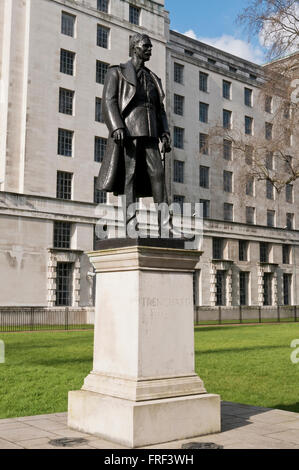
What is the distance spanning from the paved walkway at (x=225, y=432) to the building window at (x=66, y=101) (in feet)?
122

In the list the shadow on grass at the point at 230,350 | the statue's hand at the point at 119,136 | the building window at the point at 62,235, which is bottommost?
the shadow on grass at the point at 230,350

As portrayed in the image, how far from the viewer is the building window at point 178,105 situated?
5356cm

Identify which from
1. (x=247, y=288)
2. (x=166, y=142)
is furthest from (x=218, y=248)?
(x=166, y=142)

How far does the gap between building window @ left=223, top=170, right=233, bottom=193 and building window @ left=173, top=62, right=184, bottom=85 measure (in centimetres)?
1086

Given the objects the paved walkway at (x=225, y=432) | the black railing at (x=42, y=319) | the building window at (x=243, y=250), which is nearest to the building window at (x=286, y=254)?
the building window at (x=243, y=250)

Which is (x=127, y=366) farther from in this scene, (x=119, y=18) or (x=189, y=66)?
(x=189, y=66)

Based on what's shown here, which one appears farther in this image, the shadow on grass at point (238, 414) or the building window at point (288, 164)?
the building window at point (288, 164)

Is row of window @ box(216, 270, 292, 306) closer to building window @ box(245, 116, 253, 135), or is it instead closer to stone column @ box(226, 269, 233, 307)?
stone column @ box(226, 269, 233, 307)

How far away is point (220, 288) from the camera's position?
5325 centimetres

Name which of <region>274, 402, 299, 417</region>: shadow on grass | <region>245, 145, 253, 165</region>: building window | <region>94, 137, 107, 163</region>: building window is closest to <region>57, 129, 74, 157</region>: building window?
<region>94, 137, 107, 163</region>: building window

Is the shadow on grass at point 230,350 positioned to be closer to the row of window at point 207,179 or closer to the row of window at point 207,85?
the row of window at point 207,179

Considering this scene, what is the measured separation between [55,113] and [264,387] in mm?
34454

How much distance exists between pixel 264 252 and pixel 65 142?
89.4ft

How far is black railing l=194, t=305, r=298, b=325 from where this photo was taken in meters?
43.3
